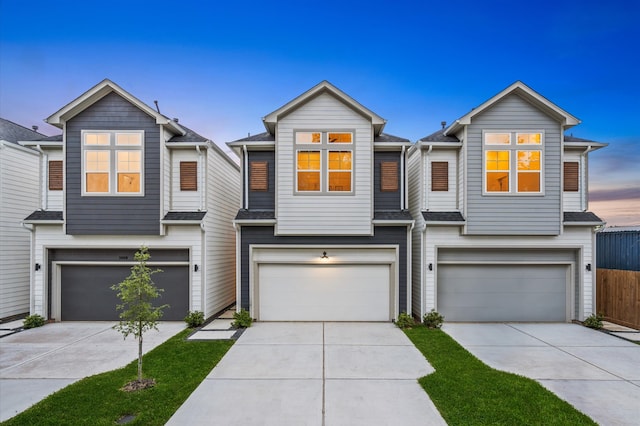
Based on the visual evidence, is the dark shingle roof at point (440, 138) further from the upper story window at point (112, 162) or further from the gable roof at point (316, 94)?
the upper story window at point (112, 162)

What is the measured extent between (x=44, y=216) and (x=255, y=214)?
6.14 metres

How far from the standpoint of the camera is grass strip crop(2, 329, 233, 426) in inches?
164

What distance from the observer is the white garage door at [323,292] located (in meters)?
9.46

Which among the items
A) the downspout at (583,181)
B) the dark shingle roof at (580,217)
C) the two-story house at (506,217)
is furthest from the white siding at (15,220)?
the downspout at (583,181)

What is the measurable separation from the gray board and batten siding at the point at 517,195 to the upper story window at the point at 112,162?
964 cm

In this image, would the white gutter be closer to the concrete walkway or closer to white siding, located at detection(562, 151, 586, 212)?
the concrete walkway

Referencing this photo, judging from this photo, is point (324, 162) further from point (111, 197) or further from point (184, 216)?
point (111, 197)

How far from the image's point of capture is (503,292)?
→ 31.2 feet

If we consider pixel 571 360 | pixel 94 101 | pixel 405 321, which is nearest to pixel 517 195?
pixel 571 360

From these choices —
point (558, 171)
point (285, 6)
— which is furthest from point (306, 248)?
point (285, 6)

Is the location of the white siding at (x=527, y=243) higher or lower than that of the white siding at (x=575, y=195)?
lower

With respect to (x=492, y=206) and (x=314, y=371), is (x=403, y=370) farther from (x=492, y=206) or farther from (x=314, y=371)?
(x=492, y=206)

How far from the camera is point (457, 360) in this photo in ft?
20.7

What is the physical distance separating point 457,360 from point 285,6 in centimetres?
1526
